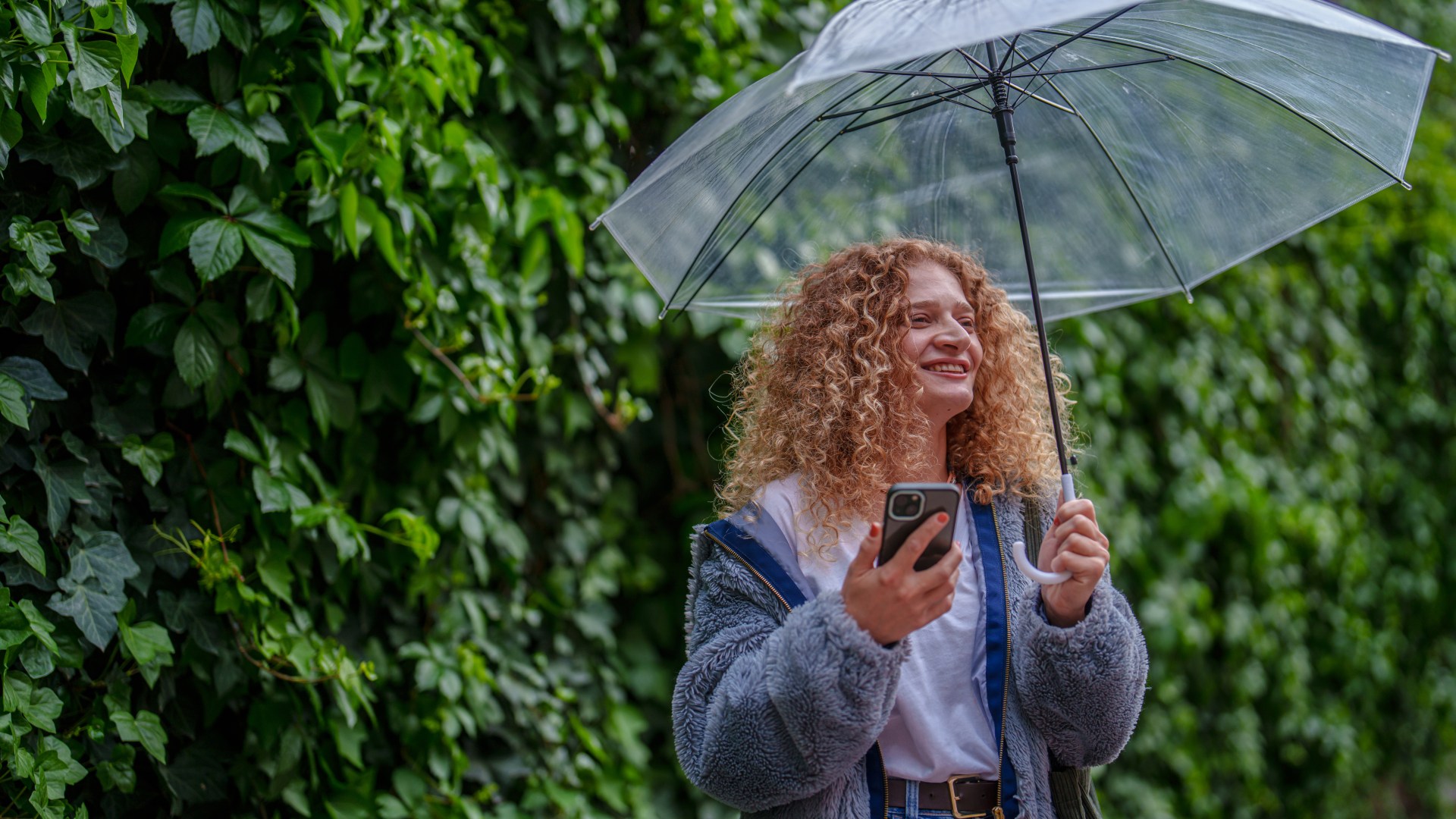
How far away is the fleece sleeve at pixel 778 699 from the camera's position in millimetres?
1334

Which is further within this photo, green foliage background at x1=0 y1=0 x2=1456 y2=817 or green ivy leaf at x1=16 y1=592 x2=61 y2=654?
green foliage background at x1=0 y1=0 x2=1456 y2=817

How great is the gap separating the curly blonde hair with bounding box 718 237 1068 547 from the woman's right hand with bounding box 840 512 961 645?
0.24 meters

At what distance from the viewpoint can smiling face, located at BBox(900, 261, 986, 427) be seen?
5.40 feet

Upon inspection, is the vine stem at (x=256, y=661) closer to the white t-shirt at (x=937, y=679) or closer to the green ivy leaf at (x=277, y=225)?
the green ivy leaf at (x=277, y=225)

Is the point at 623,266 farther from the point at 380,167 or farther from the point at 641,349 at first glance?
the point at 380,167

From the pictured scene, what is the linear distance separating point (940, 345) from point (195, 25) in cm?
130

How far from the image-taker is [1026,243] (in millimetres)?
1604

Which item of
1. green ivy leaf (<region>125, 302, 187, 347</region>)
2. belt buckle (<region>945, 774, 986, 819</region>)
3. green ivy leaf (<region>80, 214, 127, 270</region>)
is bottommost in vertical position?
belt buckle (<region>945, 774, 986, 819</region>)

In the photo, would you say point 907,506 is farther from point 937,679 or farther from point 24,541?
point 24,541

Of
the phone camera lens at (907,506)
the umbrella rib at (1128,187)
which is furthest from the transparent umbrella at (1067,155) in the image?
→ the phone camera lens at (907,506)

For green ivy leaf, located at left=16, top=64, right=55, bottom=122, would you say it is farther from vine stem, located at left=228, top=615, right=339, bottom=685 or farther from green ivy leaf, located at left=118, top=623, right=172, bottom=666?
vine stem, located at left=228, top=615, right=339, bottom=685

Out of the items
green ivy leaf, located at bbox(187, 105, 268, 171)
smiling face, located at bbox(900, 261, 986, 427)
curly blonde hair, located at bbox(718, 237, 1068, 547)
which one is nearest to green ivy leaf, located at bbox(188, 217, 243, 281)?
green ivy leaf, located at bbox(187, 105, 268, 171)

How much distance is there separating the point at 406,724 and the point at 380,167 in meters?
1.09

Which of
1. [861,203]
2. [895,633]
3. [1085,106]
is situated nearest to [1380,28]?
[1085,106]
